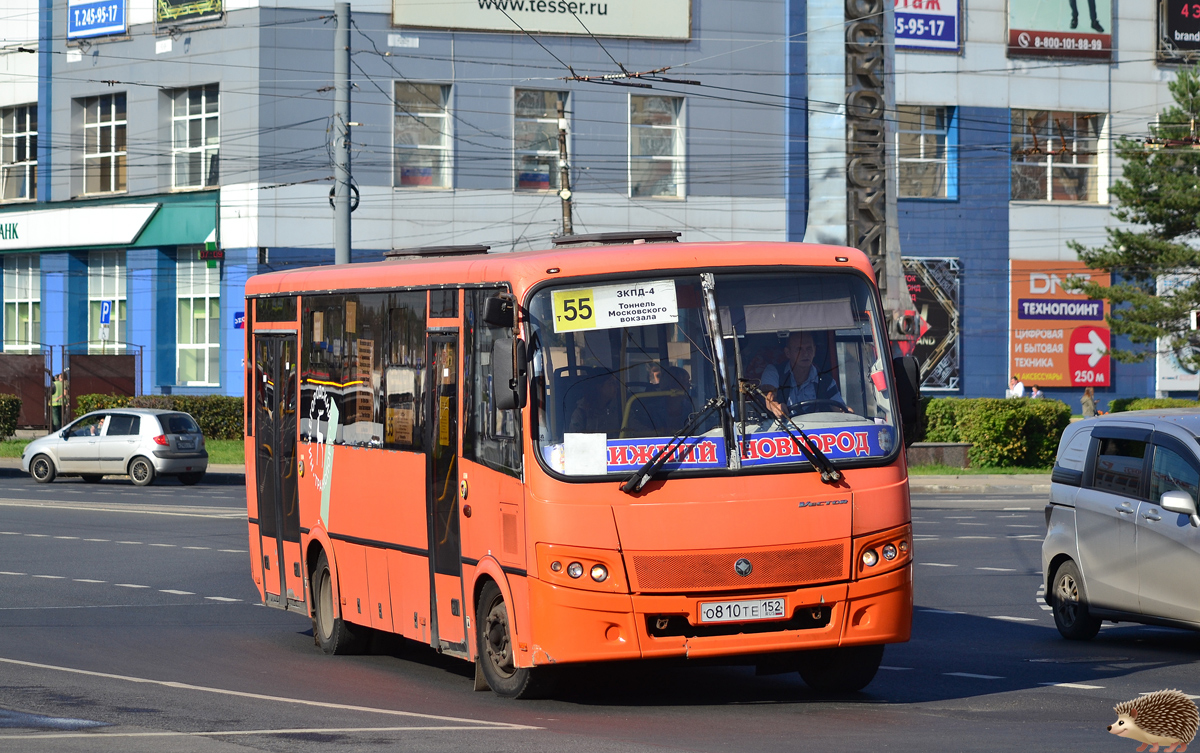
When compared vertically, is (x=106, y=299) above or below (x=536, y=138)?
below

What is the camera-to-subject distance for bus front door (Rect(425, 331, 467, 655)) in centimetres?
1035

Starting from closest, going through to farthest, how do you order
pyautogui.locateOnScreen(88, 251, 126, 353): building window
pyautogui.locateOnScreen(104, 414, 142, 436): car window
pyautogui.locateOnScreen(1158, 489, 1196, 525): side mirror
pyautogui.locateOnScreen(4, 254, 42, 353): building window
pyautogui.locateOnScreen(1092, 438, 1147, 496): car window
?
pyautogui.locateOnScreen(1158, 489, 1196, 525): side mirror < pyautogui.locateOnScreen(1092, 438, 1147, 496): car window < pyautogui.locateOnScreen(104, 414, 142, 436): car window < pyautogui.locateOnScreen(88, 251, 126, 353): building window < pyautogui.locateOnScreen(4, 254, 42, 353): building window

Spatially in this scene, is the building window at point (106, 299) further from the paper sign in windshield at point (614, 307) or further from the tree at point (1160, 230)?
the paper sign in windshield at point (614, 307)

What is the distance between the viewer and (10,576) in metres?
17.6

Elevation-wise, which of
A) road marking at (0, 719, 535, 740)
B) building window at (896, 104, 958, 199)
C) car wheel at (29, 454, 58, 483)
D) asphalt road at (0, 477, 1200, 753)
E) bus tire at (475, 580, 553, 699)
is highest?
building window at (896, 104, 958, 199)

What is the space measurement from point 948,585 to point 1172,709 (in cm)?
1035

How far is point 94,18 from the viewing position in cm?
4884

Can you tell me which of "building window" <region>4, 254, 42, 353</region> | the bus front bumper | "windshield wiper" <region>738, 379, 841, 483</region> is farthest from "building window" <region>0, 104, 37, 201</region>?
the bus front bumper

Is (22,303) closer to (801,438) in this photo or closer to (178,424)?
(178,424)

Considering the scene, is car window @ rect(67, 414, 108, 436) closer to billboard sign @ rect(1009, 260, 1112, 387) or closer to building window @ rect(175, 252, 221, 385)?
building window @ rect(175, 252, 221, 385)

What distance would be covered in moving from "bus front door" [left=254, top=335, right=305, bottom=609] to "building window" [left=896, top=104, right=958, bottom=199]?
4115cm

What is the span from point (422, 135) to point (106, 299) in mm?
10734

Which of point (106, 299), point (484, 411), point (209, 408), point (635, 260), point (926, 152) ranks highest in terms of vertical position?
point (926, 152)

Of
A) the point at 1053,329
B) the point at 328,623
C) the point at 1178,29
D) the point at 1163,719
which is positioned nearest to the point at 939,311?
the point at 1053,329
